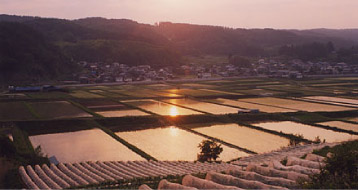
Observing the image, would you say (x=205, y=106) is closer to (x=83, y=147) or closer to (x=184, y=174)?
(x=83, y=147)

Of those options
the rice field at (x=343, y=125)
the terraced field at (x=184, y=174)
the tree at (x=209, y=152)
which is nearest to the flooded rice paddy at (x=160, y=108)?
the rice field at (x=343, y=125)

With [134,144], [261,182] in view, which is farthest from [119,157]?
[261,182]

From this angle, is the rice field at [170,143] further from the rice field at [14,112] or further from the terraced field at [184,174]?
the rice field at [14,112]

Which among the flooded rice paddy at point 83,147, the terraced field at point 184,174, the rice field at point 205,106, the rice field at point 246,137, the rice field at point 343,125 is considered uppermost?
the terraced field at point 184,174

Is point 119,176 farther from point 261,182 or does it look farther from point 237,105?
point 237,105

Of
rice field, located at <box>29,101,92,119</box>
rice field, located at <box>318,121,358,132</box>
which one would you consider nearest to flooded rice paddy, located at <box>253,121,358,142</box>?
rice field, located at <box>318,121,358,132</box>

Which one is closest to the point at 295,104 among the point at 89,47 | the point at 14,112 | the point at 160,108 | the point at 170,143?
the point at 160,108
